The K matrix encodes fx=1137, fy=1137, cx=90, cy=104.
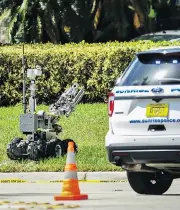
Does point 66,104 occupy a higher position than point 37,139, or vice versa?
point 66,104

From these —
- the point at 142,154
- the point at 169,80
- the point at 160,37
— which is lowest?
the point at 160,37

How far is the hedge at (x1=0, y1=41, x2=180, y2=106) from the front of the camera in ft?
78.4

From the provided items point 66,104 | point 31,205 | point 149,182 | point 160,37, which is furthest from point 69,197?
point 160,37

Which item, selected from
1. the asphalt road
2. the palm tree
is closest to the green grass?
the asphalt road

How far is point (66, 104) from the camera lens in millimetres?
19078

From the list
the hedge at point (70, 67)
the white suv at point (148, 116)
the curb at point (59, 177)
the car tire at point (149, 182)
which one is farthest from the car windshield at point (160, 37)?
the white suv at point (148, 116)

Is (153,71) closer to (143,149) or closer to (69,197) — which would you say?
(143,149)

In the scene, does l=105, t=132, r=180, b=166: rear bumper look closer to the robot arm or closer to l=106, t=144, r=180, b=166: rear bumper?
l=106, t=144, r=180, b=166: rear bumper

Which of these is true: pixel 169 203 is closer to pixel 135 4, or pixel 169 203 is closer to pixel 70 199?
pixel 70 199

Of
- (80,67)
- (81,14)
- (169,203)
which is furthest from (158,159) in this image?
(81,14)

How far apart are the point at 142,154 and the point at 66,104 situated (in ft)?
19.5

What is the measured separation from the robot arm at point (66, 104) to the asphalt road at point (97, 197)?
248cm

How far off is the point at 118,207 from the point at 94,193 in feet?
6.90

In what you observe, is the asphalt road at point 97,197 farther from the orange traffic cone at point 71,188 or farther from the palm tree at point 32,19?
the palm tree at point 32,19
